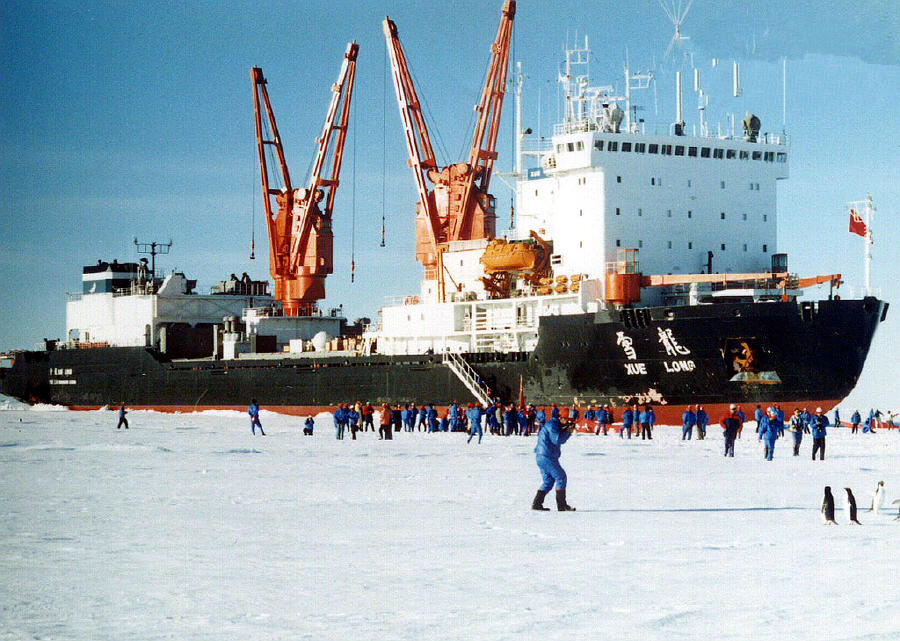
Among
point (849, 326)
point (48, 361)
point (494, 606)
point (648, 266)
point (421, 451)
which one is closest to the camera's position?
point (494, 606)

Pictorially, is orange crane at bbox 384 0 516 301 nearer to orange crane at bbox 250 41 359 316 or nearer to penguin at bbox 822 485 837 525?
orange crane at bbox 250 41 359 316

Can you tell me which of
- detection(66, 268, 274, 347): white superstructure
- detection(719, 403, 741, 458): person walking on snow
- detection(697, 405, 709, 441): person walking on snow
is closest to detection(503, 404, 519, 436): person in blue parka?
detection(697, 405, 709, 441): person walking on snow

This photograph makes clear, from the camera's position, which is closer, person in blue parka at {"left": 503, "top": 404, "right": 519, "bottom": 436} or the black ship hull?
person in blue parka at {"left": 503, "top": 404, "right": 519, "bottom": 436}

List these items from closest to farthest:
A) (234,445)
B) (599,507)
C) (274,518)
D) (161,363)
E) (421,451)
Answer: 1. (274,518)
2. (599,507)
3. (421,451)
4. (234,445)
5. (161,363)

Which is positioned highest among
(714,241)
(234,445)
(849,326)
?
(714,241)

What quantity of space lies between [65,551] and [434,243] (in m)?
37.0

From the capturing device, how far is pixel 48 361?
56562 mm

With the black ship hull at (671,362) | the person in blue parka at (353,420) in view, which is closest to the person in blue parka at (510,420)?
the person in blue parka at (353,420)

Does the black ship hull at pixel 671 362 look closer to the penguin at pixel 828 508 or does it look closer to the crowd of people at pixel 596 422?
the crowd of people at pixel 596 422

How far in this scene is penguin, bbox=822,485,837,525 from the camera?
11.1 m

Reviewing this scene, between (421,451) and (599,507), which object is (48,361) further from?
(599,507)

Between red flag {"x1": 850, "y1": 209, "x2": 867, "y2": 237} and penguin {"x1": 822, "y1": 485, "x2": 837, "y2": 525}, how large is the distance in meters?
21.5

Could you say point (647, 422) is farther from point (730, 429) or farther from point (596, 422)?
point (730, 429)

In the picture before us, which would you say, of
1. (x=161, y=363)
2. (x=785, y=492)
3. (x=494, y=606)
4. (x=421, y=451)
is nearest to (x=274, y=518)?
(x=494, y=606)
